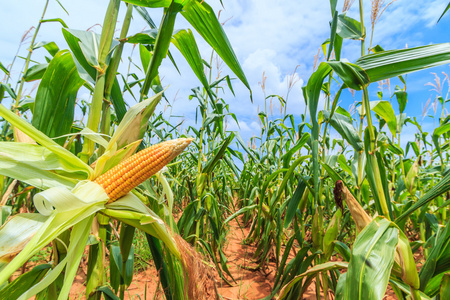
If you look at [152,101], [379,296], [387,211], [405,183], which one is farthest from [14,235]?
[405,183]

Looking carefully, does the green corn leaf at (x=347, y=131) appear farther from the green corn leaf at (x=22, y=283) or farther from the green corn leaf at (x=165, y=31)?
the green corn leaf at (x=22, y=283)

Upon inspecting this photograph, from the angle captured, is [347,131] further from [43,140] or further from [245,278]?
[245,278]

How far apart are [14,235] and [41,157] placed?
228 mm

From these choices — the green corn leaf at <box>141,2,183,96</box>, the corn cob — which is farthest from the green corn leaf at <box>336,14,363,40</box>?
the corn cob

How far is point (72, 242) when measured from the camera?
2.16 ft

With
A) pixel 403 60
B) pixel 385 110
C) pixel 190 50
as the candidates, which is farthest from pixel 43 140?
pixel 385 110

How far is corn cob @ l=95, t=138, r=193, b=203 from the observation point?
0.72 metres

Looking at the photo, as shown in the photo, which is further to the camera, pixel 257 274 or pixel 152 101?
pixel 257 274

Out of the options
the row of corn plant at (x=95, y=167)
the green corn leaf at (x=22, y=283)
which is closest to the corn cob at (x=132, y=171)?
the row of corn plant at (x=95, y=167)

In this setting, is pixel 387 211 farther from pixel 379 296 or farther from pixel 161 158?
pixel 161 158

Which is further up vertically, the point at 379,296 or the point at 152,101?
the point at 152,101

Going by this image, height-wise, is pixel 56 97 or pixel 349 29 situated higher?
pixel 349 29

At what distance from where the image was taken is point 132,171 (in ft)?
2.34

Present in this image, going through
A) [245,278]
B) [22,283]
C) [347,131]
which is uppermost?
[347,131]
